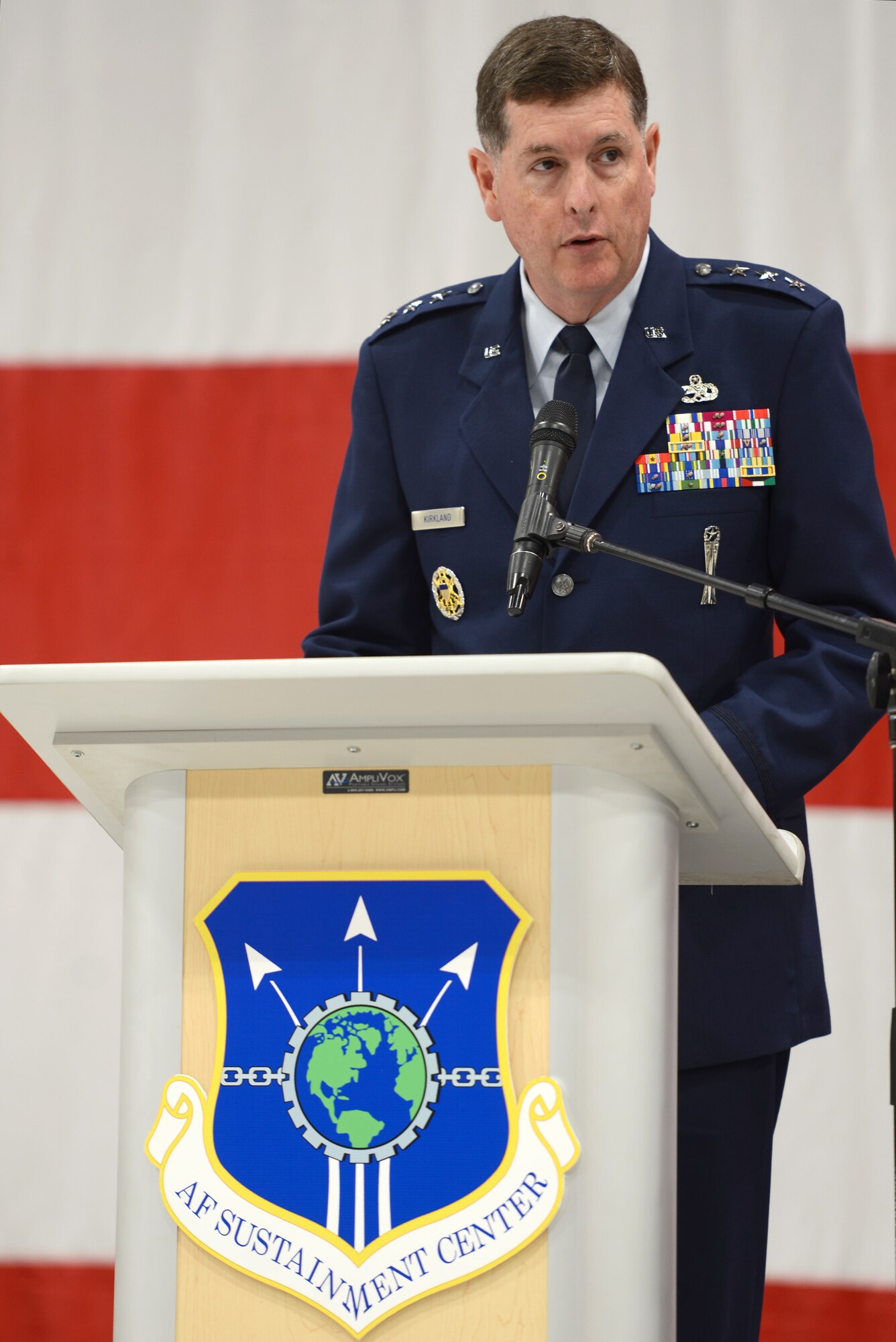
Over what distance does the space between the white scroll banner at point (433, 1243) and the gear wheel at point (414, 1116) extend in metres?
0.05


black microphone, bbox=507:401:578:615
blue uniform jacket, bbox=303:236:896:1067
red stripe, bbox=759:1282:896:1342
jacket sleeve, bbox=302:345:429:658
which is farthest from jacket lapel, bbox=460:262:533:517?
red stripe, bbox=759:1282:896:1342

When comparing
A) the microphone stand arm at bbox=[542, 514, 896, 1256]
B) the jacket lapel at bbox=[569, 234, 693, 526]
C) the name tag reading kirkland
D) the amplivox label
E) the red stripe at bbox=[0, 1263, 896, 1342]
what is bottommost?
the red stripe at bbox=[0, 1263, 896, 1342]

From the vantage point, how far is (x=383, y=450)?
176 centimetres

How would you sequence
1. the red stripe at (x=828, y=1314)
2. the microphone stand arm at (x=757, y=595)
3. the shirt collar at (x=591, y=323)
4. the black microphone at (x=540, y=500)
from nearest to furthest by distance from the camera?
the microphone stand arm at (x=757, y=595)
the black microphone at (x=540, y=500)
the shirt collar at (x=591, y=323)
the red stripe at (x=828, y=1314)

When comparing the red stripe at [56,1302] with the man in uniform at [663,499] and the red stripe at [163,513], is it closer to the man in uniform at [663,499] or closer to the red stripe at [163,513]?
the red stripe at [163,513]

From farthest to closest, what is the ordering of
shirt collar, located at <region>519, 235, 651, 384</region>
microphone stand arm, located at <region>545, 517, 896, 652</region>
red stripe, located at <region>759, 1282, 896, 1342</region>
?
red stripe, located at <region>759, 1282, 896, 1342</region>, shirt collar, located at <region>519, 235, 651, 384</region>, microphone stand arm, located at <region>545, 517, 896, 652</region>

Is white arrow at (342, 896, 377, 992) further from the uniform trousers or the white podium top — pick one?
the uniform trousers

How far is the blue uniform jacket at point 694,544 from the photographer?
145 centimetres

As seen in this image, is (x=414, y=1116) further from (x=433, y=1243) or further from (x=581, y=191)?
(x=581, y=191)

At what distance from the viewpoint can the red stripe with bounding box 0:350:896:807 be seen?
2.61m

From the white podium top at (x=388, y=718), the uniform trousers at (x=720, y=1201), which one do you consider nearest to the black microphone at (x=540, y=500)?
the white podium top at (x=388, y=718)

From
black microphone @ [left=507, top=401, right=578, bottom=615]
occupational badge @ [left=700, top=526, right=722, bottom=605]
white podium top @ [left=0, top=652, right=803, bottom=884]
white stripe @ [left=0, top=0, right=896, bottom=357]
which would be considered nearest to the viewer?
white podium top @ [left=0, top=652, right=803, bottom=884]

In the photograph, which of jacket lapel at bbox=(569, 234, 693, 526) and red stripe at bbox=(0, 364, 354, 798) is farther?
red stripe at bbox=(0, 364, 354, 798)

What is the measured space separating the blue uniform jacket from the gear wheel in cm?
46
